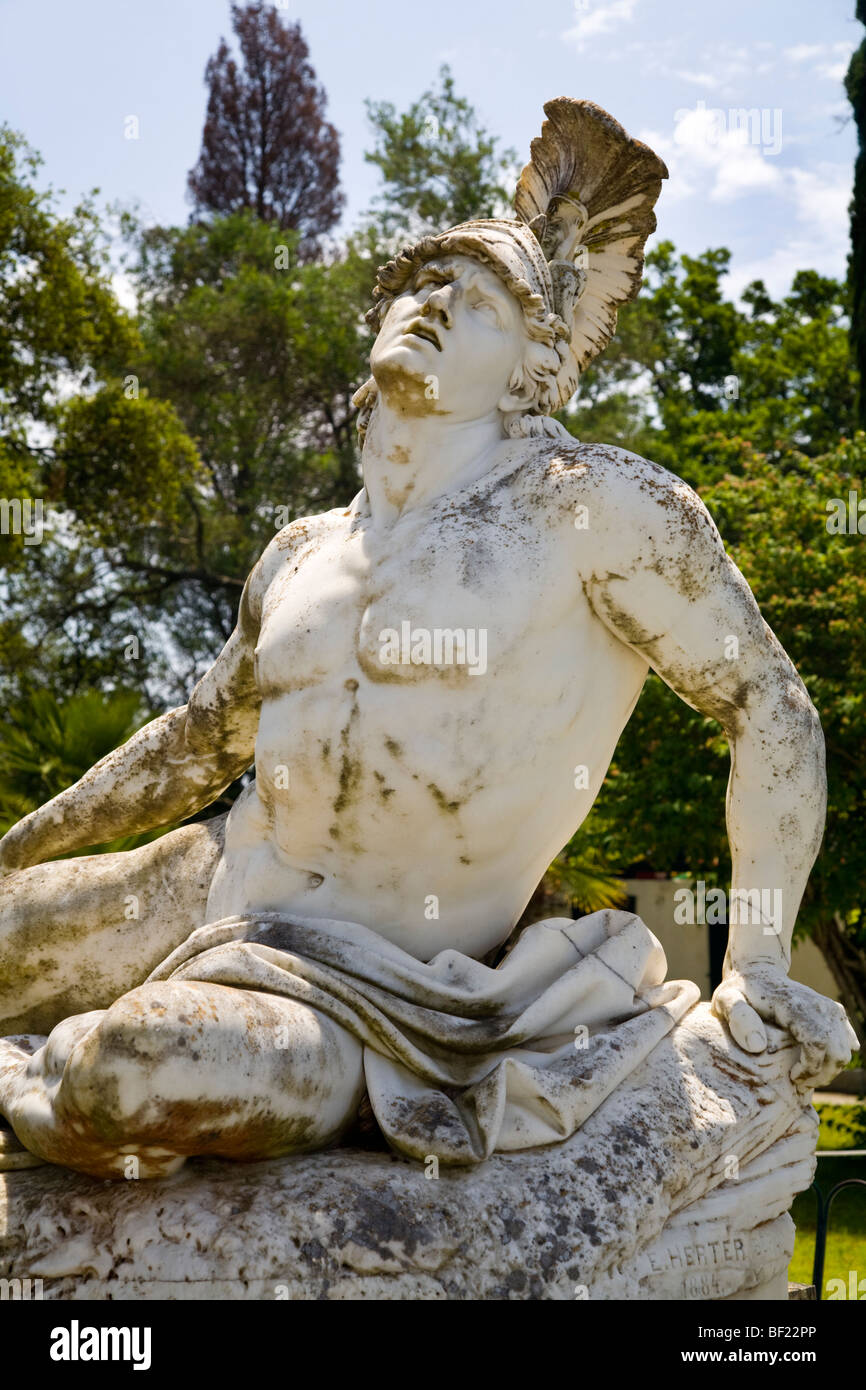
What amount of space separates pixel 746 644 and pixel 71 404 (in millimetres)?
13848

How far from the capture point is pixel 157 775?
12.0ft

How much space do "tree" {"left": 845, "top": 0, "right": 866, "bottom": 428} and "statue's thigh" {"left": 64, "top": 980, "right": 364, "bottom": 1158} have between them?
37.6 feet

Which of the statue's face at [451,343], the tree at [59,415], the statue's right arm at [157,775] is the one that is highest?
the tree at [59,415]

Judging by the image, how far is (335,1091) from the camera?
2721 millimetres

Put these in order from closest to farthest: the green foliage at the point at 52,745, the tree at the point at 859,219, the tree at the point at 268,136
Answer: the green foliage at the point at 52,745 < the tree at the point at 859,219 < the tree at the point at 268,136

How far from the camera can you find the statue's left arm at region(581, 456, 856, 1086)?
10.00ft

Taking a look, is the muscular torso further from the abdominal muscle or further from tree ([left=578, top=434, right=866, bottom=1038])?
tree ([left=578, top=434, right=866, bottom=1038])

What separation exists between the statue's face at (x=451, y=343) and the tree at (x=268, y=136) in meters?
27.7

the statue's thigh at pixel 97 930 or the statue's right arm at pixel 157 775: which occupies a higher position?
the statue's right arm at pixel 157 775

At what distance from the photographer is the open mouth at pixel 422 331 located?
10.5 ft

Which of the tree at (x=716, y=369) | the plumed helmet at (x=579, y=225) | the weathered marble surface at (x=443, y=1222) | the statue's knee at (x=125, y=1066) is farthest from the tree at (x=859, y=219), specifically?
the statue's knee at (x=125, y=1066)

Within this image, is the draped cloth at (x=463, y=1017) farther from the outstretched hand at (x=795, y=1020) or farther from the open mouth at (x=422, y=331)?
the open mouth at (x=422, y=331)
